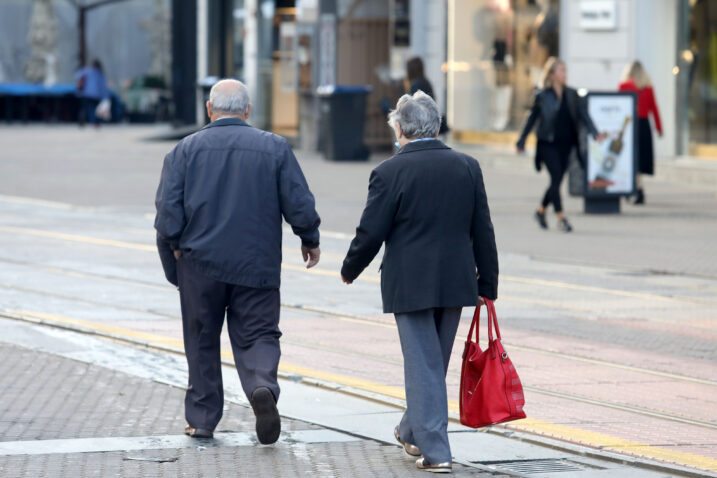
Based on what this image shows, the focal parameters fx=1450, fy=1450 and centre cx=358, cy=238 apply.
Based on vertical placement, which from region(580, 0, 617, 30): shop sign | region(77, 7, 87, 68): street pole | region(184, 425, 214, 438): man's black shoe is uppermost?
region(77, 7, 87, 68): street pole

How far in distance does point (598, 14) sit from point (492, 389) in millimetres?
15838

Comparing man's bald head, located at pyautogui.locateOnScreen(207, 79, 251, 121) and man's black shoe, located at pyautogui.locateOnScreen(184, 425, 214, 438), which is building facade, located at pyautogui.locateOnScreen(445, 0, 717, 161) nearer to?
man's bald head, located at pyautogui.locateOnScreen(207, 79, 251, 121)

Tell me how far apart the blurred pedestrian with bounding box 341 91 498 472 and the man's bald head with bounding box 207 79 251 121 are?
0.78 metres

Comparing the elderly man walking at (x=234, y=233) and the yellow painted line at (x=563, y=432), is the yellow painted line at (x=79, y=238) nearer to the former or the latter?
the yellow painted line at (x=563, y=432)

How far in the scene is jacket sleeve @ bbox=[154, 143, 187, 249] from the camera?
599 cm

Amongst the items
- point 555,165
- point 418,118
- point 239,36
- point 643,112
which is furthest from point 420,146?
point 239,36

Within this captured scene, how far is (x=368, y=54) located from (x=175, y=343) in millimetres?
18400

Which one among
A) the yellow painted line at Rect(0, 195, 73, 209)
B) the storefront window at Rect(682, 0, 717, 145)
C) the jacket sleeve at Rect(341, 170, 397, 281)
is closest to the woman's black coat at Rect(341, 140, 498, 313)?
the jacket sleeve at Rect(341, 170, 397, 281)

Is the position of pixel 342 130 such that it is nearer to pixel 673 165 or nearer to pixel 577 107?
pixel 673 165

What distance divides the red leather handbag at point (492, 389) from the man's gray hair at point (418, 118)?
2.62ft

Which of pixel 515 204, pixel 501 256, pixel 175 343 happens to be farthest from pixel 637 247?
pixel 175 343

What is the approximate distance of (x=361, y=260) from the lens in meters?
5.66

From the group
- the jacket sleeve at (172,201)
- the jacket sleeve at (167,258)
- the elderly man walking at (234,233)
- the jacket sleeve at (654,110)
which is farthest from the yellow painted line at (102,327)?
the jacket sleeve at (654,110)

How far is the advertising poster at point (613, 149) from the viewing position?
1591 cm
